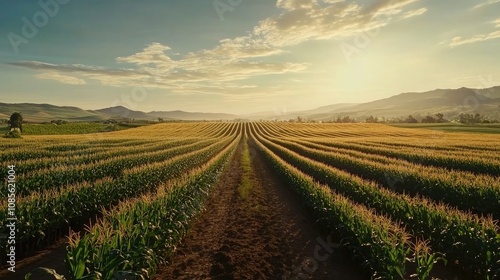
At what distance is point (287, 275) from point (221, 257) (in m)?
2.40

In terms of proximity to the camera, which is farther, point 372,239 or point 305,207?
point 305,207

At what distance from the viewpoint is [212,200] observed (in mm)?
18984

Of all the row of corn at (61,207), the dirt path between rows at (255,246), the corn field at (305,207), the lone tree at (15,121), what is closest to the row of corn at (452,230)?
the corn field at (305,207)

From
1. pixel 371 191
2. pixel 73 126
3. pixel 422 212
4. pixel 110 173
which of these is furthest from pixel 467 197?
pixel 73 126

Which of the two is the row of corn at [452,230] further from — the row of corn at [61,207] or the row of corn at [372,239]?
the row of corn at [61,207]

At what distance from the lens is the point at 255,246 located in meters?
11.7

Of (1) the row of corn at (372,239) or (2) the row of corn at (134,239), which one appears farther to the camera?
(1) the row of corn at (372,239)

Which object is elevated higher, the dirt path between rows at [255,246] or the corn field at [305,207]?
the corn field at [305,207]

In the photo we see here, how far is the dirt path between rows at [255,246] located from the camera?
377 inches

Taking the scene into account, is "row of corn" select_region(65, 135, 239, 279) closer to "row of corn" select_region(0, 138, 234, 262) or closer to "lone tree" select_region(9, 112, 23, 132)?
"row of corn" select_region(0, 138, 234, 262)

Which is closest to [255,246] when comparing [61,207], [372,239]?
[372,239]

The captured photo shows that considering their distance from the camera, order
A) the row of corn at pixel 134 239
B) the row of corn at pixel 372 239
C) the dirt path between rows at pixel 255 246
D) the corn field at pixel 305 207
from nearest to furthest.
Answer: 1. the row of corn at pixel 134 239
2. the corn field at pixel 305 207
3. the row of corn at pixel 372 239
4. the dirt path between rows at pixel 255 246

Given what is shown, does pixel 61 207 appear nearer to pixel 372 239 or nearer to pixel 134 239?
pixel 134 239

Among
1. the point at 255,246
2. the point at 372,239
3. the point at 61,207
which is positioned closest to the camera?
the point at 372,239
